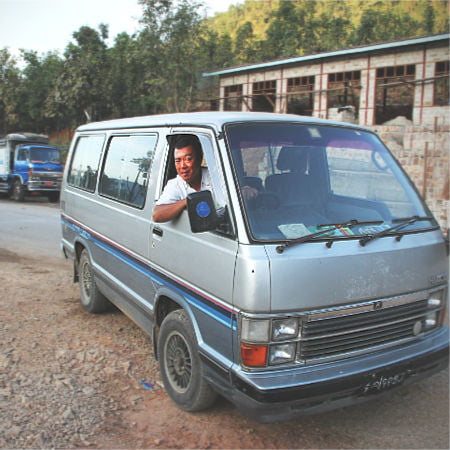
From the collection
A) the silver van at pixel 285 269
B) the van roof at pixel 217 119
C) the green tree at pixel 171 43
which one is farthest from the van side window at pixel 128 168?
the green tree at pixel 171 43

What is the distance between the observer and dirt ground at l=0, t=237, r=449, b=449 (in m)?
2.97

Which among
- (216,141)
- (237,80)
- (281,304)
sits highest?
(237,80)

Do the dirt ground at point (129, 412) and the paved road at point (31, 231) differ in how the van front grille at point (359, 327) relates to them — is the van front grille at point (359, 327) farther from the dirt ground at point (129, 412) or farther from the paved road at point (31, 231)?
the paved road at point (31, 231)

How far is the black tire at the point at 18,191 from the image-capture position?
61.8 feet

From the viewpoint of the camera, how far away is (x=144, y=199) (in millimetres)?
3797

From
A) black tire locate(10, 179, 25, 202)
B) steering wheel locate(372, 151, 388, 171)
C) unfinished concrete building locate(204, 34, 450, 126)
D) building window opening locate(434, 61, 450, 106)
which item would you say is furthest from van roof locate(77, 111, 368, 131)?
building window opening locate(434, 61, 450, 106)

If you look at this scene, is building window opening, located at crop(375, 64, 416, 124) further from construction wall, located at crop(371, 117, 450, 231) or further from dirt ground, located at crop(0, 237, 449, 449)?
dirt ground, located at crop(0, 237, 449, 449)

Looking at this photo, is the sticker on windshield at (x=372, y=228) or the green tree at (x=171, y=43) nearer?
the sticker on windshield at (x=372, y=228)

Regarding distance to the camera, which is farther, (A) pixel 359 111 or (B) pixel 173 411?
(A) pixel 359 111

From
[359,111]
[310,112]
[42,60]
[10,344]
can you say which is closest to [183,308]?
[10,344]

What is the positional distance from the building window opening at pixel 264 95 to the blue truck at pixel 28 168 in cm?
1186

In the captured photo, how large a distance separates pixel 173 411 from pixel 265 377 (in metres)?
1.05

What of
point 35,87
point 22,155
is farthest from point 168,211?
point 35,87

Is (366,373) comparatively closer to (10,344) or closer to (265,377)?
(265,377)
